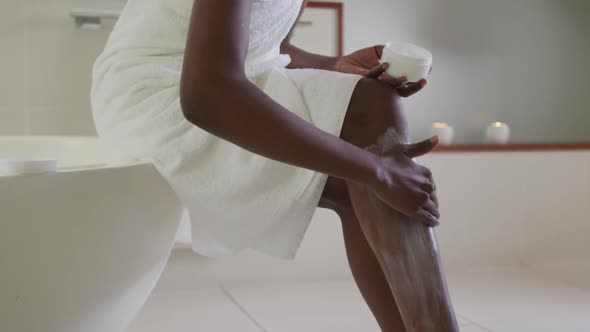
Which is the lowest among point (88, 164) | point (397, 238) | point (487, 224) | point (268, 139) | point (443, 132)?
point (487, 224)

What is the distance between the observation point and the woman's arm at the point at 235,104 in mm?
700

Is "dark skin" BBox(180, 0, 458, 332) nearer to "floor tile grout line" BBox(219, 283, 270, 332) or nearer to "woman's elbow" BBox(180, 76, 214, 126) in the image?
"woman's elbow" BBox(180, 76, 214, 126)

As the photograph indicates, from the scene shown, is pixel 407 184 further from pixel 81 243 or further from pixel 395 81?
pixel 81 243

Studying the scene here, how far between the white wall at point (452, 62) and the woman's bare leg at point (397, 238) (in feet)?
4.11

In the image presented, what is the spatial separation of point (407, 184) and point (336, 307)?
0.97 meters

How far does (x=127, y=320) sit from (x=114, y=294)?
10 cm

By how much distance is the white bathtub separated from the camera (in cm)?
75

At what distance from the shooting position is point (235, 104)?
698mm

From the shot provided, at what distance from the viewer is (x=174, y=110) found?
0.86 m

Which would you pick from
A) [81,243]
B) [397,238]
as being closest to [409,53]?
Result: [397,238]

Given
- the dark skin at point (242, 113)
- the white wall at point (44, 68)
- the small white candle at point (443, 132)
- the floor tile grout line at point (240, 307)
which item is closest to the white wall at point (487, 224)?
the floor tile grout line at point (240, 307)

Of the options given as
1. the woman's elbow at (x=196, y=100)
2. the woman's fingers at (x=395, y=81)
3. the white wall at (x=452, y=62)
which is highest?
the woman's fingers at (x=395, y=81)

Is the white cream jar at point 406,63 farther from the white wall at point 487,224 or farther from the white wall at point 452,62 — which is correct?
the white wall at point 452,62

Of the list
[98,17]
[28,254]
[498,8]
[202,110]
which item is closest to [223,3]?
[202,110]
